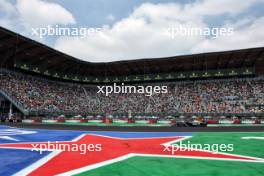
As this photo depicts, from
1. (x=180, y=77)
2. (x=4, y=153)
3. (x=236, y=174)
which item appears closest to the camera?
(x=236, y=174)

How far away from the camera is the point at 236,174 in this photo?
712 centimetres

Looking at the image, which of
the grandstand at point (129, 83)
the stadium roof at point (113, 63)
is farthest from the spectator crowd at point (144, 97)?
the stadium roof at point (113, 63)

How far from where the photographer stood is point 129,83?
65688mm

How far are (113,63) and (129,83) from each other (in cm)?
1025

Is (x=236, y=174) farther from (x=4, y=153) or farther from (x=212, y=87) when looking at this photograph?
(x=212, y=87)

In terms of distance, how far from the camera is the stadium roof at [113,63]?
147 ft

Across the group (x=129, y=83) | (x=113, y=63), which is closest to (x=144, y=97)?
(x=129, y=83)

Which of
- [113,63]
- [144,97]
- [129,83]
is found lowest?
[144,97]

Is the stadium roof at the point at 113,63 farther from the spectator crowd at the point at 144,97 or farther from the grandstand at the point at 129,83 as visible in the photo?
the spectator crowd at the point at 144,97

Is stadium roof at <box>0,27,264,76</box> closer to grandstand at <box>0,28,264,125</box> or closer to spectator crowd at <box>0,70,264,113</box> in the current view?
grandstand at <box>0,28,264,125</box>

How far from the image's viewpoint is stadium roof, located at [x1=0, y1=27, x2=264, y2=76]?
44844mm

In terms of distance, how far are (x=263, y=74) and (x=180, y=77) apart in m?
18.5

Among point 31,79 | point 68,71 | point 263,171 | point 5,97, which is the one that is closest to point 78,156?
point 263,171

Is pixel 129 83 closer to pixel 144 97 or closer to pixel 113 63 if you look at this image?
pixel 144 97
